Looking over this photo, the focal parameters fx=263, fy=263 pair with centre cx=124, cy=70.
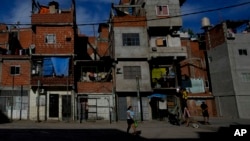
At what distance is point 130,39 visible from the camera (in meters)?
30.9

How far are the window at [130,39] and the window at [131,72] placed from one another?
9.41 ft

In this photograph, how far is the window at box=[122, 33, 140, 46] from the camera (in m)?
30.8

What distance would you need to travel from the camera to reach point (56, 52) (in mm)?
29969

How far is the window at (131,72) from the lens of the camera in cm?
2995

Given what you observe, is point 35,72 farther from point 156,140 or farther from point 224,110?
point 224,110

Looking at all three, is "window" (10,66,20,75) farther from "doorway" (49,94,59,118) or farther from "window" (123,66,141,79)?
"window" (123,66,141,79)

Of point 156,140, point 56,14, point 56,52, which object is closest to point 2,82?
point 56,52

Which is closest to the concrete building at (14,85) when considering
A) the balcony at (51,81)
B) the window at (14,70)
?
the window at (14,70)

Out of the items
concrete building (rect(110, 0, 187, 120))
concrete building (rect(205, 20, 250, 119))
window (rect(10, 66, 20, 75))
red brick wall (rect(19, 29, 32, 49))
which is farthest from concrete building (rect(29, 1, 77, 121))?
concrete building (rect(205, 20, 250, 119))

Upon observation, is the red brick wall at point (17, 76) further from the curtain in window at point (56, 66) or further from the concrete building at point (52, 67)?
the curtain in window at point (56, 66)

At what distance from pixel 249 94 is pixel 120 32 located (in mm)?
18890

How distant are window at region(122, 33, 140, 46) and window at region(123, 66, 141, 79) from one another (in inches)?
113

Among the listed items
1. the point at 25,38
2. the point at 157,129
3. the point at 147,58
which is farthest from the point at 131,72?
the point at 25,38

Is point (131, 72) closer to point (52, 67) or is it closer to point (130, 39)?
point (130, 39)
